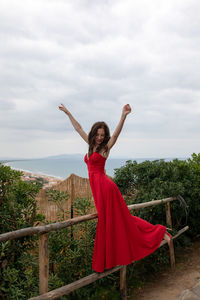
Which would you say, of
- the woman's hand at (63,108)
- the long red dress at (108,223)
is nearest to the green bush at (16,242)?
the long red dress at (108,223)

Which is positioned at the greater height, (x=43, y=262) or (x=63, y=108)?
(x=63, y=108)

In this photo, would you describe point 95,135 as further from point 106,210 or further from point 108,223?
point 108,223

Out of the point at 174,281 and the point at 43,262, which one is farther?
the point at 174,281

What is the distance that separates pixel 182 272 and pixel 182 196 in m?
1.32

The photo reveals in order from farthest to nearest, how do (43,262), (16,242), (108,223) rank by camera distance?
1. (108,223)
2. (16,242)
3. (43,262)

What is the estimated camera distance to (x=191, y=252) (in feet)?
16.8

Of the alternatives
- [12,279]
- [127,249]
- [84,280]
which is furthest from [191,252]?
[12,279]

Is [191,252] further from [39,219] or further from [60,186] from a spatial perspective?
[39,219]

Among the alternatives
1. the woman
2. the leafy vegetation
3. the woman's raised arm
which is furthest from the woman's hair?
the leafy vegetation

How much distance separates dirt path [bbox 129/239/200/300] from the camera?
365 centimetres

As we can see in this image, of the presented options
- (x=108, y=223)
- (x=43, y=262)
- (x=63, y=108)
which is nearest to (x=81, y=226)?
(x=108, y=223)

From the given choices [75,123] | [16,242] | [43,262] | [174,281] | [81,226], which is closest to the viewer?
[43,262]

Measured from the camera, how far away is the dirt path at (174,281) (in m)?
3.65

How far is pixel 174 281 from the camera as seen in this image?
4.00 m
